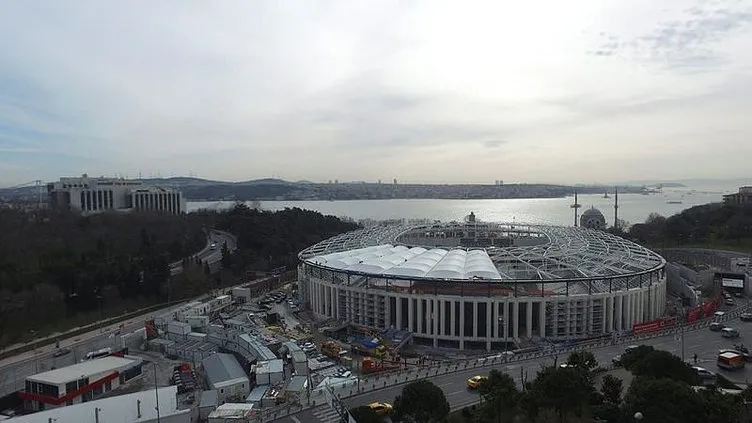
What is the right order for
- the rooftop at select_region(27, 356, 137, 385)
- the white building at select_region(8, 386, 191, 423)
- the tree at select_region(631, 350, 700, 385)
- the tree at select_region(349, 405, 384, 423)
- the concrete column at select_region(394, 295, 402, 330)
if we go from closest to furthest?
the tree at select_region(349, 405, 384, 423)
the tree at select_region(631, 350, 700, 385)
the white building at select_region(8, 386, 191, 423)
the rooftop at select_region(27, 356, 137, 385)
the concrete column at select_region(394, 295, 402, 330)

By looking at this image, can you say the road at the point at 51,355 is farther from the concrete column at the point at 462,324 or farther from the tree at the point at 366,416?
the concrete column at the point at 462,324

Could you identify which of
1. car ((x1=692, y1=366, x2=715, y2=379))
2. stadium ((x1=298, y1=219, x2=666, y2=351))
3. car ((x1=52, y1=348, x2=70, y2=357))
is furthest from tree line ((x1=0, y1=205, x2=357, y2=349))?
car ((x1=692, y1=366, x2=715, y2=379))

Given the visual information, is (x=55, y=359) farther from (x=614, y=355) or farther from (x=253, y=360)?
(x=614, y=355)

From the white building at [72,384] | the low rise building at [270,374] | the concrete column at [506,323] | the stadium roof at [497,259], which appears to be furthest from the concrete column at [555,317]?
the white building at [72,384]

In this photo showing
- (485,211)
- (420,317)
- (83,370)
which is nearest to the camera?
(83,370)

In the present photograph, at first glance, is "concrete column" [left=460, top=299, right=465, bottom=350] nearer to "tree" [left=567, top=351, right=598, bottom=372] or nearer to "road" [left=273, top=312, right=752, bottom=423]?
"road" [left=273, top=312, right=752, bottom=423]

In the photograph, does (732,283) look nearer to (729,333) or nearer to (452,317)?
(729,333)

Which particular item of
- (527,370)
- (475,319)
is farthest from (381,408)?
(475,319)
